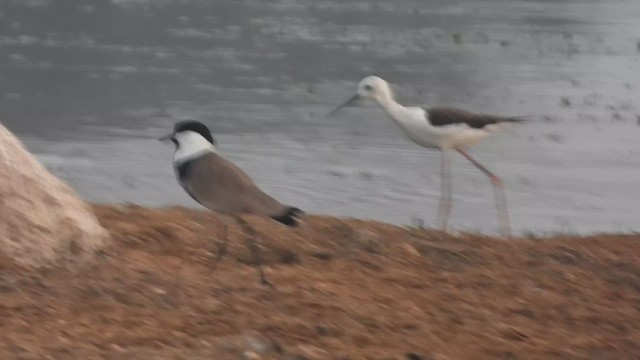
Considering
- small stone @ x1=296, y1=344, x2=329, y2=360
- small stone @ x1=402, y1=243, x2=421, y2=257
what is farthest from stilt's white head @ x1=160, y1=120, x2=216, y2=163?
small stone @ x1=296, y1=344, x2=329, y2=360

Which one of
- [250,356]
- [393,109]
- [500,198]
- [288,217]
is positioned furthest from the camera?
[500,198]

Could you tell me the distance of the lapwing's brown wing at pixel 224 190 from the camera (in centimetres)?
655

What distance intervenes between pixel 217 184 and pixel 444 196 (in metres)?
3.31

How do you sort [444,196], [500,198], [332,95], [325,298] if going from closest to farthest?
[325,298], [444,196], [500,198], [332,95]

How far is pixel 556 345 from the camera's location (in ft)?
19.3

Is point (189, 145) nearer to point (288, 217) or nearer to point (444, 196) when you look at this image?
point (288, 217)

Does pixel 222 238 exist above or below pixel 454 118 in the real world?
below

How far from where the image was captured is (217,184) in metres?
6.64

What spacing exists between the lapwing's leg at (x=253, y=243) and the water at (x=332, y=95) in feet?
7.23

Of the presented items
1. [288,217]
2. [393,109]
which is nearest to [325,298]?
[288,217]

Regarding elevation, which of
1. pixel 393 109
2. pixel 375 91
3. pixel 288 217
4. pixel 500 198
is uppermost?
pixel 375 91

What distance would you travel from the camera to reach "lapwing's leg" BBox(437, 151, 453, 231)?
30.4 feet

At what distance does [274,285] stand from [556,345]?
1.32 m

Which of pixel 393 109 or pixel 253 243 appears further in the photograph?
pixel 393 109
